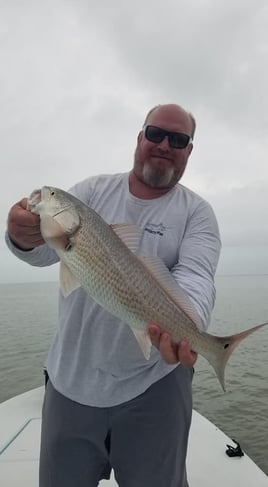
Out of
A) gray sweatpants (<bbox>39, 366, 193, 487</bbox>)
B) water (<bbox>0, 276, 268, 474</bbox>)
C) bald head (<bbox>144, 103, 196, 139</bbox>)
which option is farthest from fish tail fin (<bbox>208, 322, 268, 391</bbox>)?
water (<bbox>0, 276, 268, 474</bbox>)

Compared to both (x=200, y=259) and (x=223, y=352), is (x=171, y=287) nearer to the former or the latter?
(x=200, y=259)

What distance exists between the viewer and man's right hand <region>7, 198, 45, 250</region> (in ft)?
8.65

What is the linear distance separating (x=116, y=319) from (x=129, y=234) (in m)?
0.63

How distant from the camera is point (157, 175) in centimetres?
331

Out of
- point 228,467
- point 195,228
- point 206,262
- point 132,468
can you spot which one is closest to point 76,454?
point 132,468

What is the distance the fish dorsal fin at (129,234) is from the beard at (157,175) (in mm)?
531

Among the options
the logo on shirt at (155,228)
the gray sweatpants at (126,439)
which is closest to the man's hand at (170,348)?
the gray sweatpants at (126,439)

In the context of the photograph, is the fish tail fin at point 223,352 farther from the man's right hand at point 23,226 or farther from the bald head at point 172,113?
the bald head at point 172,113

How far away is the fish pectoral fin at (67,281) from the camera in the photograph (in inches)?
107

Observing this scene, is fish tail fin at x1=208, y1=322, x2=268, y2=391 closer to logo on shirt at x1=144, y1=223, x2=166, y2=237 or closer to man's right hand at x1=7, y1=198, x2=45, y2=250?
logo on shirt at x1=144, y1=223, x2=166, y2=237

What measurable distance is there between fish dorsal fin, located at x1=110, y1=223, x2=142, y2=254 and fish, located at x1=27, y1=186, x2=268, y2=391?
82mm

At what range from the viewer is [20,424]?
6844 mm

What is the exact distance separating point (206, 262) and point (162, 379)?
91 cm

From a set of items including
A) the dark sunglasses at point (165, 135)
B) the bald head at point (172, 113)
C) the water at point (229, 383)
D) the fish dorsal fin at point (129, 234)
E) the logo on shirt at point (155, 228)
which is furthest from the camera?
A: the water at point (229, 383)
